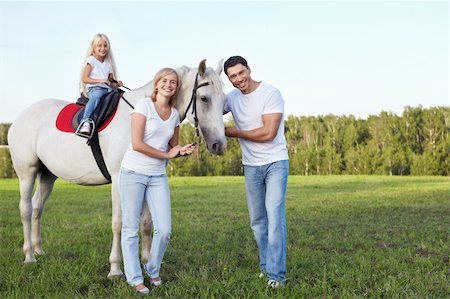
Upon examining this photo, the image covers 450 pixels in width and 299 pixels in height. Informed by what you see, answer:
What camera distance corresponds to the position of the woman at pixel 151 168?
182 inches

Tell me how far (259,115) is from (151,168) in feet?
4.27

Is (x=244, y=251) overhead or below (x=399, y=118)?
below

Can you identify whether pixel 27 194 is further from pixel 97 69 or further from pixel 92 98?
pixel 97 69

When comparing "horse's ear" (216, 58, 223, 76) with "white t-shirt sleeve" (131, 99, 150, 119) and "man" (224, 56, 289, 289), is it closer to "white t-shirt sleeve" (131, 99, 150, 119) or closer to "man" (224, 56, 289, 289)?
"man" (224, 56, 289, 289)

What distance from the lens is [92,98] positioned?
18.1ft

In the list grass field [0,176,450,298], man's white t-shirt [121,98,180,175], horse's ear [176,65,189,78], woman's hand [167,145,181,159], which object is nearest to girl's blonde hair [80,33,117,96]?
horse's ear [176,65,189,78]

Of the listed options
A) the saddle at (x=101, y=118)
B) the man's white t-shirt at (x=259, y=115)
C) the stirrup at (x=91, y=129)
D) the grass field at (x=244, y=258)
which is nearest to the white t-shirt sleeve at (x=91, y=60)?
the saddle at (x=101, y=118)

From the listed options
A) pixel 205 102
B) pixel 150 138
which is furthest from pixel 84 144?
pixel 205 102

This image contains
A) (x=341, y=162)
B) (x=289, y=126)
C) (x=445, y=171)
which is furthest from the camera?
(x=289, y=126)

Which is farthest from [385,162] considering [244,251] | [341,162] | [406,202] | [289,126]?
[244,251]

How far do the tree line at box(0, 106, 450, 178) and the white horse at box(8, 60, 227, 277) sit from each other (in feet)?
123

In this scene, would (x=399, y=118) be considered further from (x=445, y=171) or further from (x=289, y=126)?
(x=289, y=126)

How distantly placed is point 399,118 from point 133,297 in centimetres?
4905

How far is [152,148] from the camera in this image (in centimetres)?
459
